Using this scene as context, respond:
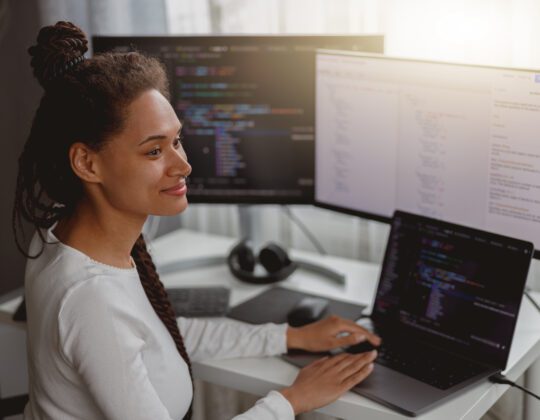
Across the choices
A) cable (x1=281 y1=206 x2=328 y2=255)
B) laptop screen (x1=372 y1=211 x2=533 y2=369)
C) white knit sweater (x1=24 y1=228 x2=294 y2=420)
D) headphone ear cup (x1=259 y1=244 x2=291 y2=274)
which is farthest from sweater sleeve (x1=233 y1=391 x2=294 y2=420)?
cable (x1=281 y1=206 x2=328 y2=255)

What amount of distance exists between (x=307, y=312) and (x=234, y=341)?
0.59 feet

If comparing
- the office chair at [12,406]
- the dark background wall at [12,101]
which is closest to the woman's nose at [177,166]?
the office chair at [12,406]

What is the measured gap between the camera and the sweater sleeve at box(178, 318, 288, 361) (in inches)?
56.8

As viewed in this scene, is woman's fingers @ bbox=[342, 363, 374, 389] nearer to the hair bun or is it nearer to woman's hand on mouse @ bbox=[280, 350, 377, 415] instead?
woman's hand on mouse @ bbox=[280, 350, 377, 415]

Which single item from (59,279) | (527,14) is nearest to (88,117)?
(59,279)

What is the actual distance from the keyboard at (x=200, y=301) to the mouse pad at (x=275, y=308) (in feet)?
0.10

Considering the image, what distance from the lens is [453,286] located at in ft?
4.58

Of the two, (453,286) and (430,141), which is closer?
(453,286)

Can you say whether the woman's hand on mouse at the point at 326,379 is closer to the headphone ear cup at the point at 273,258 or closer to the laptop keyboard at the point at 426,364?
the laptop keyboard at the point at 426,364

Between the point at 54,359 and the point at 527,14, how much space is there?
45.2 inches

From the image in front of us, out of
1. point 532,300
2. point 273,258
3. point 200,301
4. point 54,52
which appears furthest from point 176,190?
point 532,300

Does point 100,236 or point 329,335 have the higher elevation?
point 100,236

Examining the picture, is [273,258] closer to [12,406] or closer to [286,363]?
[286,363]

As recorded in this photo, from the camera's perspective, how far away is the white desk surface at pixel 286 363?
4.18 feet
